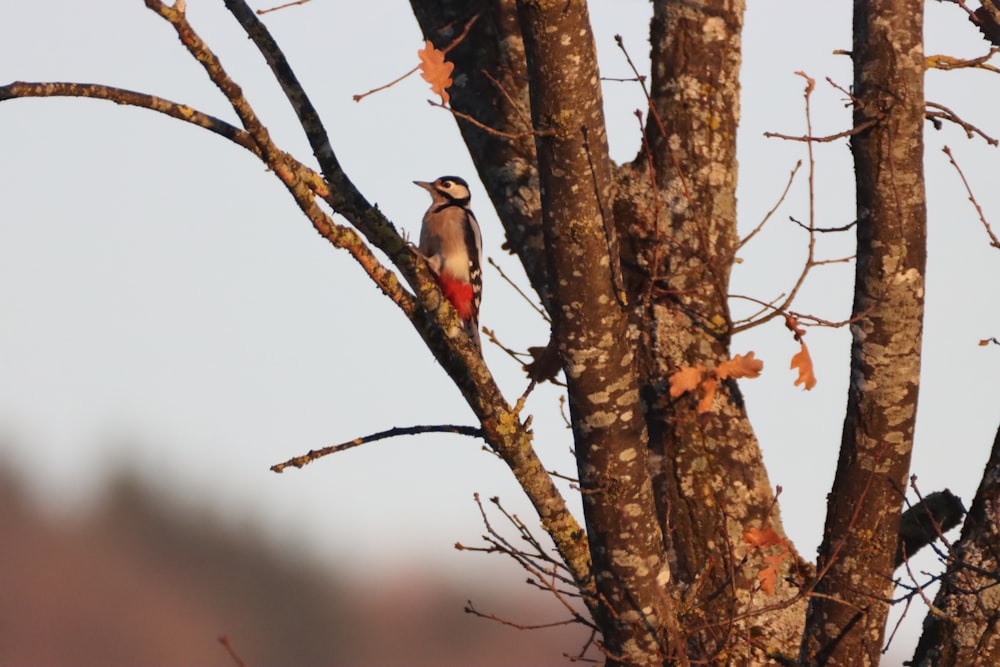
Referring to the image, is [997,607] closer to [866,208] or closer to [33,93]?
[866,208]

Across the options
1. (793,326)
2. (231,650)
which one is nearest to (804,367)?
(793,326)

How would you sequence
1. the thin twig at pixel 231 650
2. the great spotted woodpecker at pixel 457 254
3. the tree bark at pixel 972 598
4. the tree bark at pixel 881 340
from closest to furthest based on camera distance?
the thin twig at pixel 231 650
the tree bark at pixel 972 598
the tree bark at pixel 881 340
the great spotted woodpecker at pixel 457 254

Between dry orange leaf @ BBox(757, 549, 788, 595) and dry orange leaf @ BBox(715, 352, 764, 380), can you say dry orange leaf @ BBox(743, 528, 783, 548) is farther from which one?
dry orange leaf @ BBox(715, 352, 764, 380)

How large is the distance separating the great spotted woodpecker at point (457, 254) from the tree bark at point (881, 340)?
3.09 m

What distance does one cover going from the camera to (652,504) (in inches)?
152

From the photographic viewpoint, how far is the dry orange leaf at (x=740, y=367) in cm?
448

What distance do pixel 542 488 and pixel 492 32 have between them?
2.22 meters

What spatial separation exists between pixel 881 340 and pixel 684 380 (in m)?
0.78

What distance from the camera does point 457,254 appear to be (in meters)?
7.04

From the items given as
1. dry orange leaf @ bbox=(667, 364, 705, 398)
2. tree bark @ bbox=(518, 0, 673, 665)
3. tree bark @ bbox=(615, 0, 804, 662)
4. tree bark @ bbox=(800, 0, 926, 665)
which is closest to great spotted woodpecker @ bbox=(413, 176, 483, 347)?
tree bark @ bbox=(615, 0, 804, 662)

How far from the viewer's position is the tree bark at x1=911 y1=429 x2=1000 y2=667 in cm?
398

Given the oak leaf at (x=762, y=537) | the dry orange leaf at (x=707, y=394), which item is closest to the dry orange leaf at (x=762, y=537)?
the oak leaf at (x=762, y=537)

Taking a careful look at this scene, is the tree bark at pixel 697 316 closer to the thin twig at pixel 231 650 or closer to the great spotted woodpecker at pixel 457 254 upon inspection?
the thin twig at pixel 231 650

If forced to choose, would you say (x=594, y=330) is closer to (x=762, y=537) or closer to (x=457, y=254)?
(x=762, y=537)
